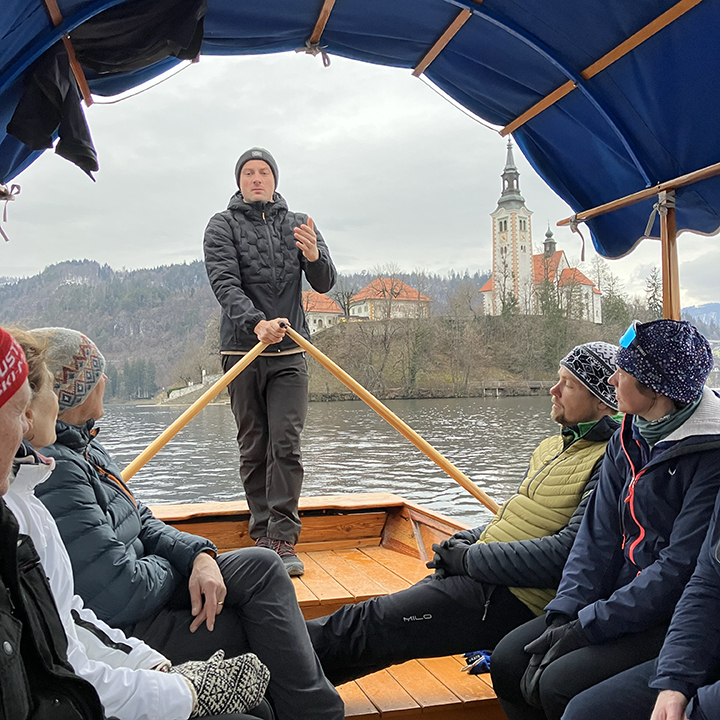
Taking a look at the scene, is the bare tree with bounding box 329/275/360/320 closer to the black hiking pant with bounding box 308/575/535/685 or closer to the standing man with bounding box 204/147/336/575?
the standing man with bounding box 204/147/336/575

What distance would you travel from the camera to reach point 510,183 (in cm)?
5991

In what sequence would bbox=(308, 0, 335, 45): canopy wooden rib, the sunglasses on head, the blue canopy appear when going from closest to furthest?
the sunglasses on head → the blue canopy → bbox=(308, 0, 335, 45): canopy wooden rib

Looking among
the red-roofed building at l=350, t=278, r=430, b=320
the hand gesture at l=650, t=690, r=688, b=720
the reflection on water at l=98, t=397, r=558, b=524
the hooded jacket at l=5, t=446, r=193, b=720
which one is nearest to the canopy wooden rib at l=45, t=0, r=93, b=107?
the hooded jacket at l=5, t=446, r=193, b=720

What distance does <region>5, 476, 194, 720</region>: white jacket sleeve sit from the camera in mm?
1136

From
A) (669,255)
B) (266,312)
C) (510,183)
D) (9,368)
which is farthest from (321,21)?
(510,183)

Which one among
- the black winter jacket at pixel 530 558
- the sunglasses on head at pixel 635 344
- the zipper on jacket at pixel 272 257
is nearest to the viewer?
the sunglasses on head at pixel 635 344

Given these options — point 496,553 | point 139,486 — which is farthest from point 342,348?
point 496,553

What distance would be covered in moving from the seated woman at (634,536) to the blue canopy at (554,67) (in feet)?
3.30

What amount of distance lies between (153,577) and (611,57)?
6.97 ft

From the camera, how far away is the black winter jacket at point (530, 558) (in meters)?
1.85

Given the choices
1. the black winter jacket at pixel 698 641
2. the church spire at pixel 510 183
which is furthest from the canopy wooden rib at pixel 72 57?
the church spire at pixel 510 183

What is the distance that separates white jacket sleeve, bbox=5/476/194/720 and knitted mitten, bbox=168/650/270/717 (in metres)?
0.05

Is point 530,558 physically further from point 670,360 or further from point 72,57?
point 72,57

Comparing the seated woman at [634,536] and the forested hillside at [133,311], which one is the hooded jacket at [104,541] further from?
the forested hillside at [133,311]
